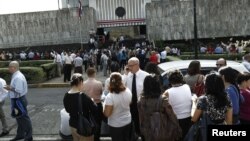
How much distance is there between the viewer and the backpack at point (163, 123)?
5.79m

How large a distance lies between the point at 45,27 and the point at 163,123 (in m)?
35.3

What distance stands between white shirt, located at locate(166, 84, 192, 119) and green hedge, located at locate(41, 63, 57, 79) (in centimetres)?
1608

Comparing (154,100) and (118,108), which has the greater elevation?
(154,100)

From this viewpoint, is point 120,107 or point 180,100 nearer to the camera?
point 180,100

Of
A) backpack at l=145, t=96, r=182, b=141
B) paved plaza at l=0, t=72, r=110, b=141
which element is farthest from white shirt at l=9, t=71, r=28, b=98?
backpack at l=145, t=96, r=182, b=141

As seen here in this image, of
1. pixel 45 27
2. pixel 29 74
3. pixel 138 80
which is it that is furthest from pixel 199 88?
pixel 45 27

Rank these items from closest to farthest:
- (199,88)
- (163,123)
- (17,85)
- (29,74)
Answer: (163,123), (199,88), (17,85), (29,74)

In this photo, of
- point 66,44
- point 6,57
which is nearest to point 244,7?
point 66,44

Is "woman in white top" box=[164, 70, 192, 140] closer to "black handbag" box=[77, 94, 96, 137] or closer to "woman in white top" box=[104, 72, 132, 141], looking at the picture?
"woman in white top" box=[104, 72, 132, 141]

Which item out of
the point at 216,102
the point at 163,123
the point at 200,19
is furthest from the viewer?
the point at 200,19

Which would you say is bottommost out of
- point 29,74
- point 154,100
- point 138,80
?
point 29,74

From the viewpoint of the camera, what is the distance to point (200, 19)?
38.0m

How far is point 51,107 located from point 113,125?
272 inches

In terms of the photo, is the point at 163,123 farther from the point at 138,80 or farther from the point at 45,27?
the point at 45,27
